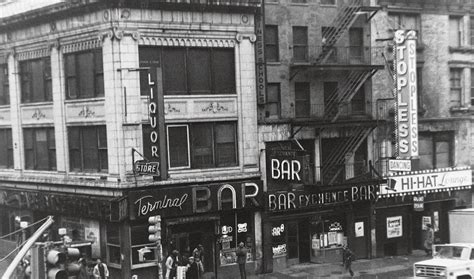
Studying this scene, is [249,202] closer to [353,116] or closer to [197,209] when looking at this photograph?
[197,209]

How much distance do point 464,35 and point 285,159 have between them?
1644cm

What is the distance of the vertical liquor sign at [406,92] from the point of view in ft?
112

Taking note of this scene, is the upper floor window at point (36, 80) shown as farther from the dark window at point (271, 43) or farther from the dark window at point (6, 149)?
the dark window at point (271, 43)

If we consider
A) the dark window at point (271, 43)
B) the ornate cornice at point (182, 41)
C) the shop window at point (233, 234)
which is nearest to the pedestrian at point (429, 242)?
the shop window at point (233, 234)

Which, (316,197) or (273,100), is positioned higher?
(273,100)

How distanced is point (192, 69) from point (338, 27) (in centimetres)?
902

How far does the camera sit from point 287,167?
32.6m

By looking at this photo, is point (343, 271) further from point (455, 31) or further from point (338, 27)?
point (455, 31)

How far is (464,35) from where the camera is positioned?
4100 centimetres

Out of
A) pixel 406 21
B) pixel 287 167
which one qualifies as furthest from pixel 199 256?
pixel 406 21

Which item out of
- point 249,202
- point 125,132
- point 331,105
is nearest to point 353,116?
point 331,105

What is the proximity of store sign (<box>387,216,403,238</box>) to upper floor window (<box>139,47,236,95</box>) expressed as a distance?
1303 centimetres

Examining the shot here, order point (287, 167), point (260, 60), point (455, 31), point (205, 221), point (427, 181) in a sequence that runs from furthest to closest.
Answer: point (455, 31), point (427, 181), point (260, 60), point (287, 167), point (205, 221)

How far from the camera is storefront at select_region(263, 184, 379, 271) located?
3384cm
